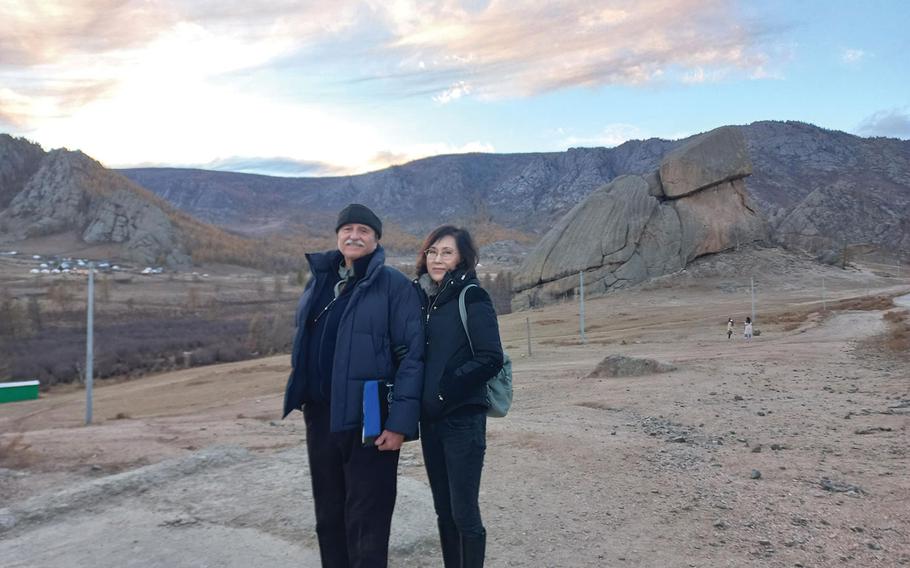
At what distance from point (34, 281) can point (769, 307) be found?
52611 millimetres

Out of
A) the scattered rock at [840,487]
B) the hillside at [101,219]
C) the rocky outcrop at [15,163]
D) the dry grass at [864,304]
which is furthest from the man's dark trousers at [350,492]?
the rocky outcrop at [15,163]

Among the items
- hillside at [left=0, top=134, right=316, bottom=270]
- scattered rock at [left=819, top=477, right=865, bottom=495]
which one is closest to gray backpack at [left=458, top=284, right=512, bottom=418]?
scattered rock at [left=819, top=477, right=865, bottom=495]

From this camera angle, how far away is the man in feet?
11.0

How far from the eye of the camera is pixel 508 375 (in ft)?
12.4

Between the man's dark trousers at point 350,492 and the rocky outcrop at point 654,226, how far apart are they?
117 ft

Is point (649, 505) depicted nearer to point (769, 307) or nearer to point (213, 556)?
point (213, 556)

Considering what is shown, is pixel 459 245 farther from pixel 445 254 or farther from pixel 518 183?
pixel 518 183

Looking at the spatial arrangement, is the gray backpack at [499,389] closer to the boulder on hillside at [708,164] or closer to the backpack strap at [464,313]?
the backpack strap at [464,313]

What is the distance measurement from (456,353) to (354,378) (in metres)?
0.53

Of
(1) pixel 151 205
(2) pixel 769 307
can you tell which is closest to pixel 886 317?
(2) pixel 769 307

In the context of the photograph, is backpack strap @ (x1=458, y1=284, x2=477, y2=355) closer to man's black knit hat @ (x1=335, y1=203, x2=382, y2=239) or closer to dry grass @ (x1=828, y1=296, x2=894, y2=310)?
man's black knit hat @ (x1=335, y1=203, x2=382, y2=239)

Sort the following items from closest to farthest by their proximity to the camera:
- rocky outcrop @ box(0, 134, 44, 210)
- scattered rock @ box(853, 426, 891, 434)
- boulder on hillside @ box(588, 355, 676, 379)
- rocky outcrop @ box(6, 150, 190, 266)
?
scattered rock @ box(853, 426, 891, 434)
boulder on hillside @ box(588, 355, 676, 379)
rocky outcrop @ box(6, 150, 190, 266)
rocky outcrop @ box(0, 134, 44, 210)

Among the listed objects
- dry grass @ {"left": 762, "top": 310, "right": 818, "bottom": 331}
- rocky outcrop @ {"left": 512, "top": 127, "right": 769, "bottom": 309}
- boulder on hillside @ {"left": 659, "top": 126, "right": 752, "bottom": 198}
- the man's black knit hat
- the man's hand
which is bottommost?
dry grass @ {"left": 762, "top": 310, "right": 818, "bottom": 331}

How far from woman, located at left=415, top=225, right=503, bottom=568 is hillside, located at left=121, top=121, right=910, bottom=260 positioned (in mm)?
106301
